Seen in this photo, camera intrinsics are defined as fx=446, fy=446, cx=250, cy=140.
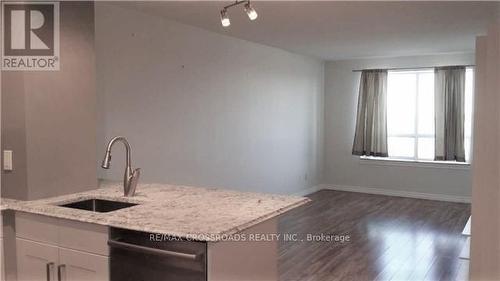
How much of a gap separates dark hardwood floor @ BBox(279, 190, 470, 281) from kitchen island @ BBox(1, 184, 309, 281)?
5.17 feet

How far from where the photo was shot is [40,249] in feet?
7.36

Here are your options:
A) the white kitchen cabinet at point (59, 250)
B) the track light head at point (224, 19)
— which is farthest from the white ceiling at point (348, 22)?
the white kitchen cabinet at point (59, 250)

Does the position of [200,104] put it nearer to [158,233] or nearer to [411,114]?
[158,233]

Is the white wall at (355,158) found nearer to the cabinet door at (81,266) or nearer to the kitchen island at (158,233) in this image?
the kitchen island at (158,233)

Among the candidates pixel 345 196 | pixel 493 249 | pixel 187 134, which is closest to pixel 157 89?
pixel 187 134

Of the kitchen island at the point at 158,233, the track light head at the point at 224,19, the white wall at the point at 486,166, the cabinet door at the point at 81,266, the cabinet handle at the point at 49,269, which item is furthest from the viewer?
the white wall at the point at 486,166

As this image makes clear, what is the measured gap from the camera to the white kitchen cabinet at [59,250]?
6.80 feet

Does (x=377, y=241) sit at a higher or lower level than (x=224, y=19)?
lower

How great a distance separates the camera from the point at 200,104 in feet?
16.1

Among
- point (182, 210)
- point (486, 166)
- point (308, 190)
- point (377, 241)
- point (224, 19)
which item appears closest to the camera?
point (182, 210)

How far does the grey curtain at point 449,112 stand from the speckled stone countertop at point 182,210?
5.04 meters

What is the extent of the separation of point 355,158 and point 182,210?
19.4 ft

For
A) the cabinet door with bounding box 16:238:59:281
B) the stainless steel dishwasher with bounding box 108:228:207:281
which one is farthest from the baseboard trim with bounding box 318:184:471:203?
the cabinet door with bounding box 16:238:59:281

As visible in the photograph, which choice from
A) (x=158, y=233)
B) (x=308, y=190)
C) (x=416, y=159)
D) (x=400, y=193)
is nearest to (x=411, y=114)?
(x=416, y=159)
